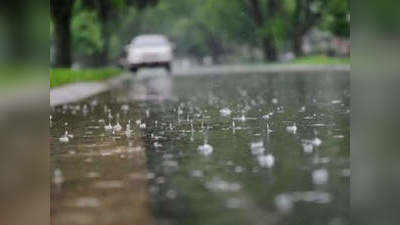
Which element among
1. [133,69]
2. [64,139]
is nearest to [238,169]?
[64,139]

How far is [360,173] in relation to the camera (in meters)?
6.06

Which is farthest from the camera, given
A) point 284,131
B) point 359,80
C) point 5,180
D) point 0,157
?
point 284,131

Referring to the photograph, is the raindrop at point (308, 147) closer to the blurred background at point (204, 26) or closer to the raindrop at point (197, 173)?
the raindrop at point (197, 173)

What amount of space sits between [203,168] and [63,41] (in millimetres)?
28652

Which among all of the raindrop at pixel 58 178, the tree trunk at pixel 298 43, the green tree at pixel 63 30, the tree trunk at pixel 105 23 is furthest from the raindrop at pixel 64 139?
the tree trunk at pixel 298 43

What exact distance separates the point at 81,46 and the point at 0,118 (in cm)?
4645

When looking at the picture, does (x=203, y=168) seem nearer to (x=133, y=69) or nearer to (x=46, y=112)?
(x=46, y=112)

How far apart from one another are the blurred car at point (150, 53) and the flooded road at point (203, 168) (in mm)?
27134

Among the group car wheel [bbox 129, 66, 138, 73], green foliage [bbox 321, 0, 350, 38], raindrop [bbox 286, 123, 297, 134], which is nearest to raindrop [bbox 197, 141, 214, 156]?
raindrop [bbox 286, 123, 297, 134]

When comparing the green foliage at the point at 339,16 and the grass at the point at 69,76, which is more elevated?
the green foliage at the point at 339,16

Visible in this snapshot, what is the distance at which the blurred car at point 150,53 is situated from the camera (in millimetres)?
39875

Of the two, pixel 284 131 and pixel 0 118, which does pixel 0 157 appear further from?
pixel 0 118

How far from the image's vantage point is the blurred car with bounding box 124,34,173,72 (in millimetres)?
39875

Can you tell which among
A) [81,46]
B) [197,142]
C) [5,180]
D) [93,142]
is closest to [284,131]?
[197,142]
